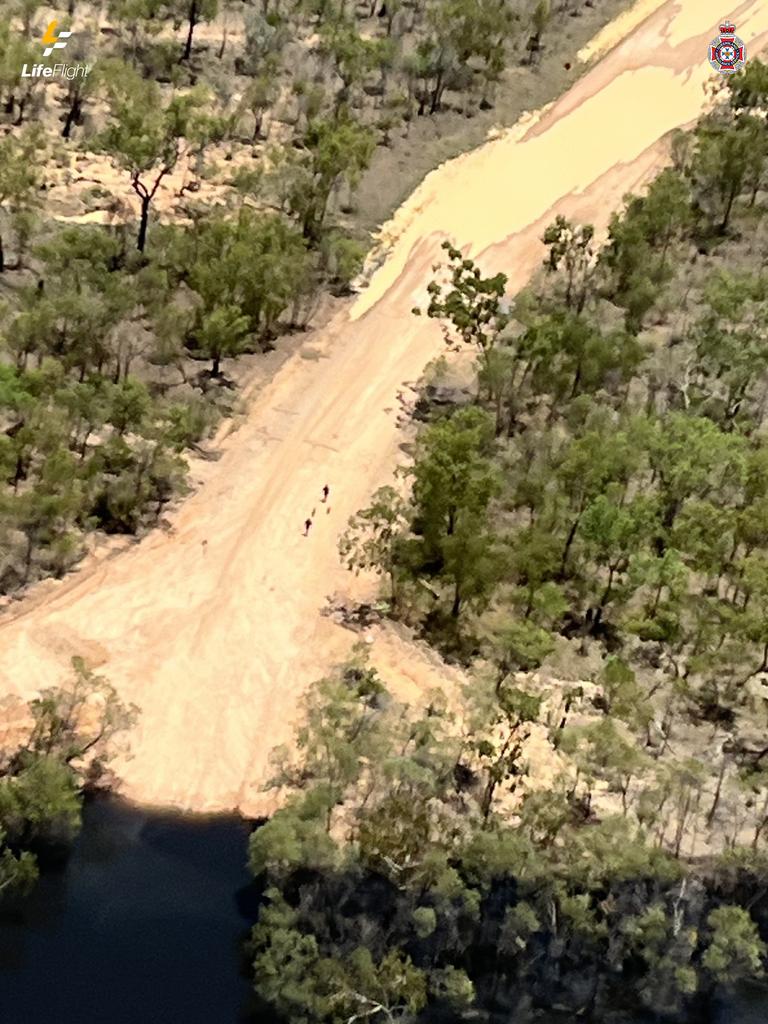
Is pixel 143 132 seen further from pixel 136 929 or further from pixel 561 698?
pixel 136 929

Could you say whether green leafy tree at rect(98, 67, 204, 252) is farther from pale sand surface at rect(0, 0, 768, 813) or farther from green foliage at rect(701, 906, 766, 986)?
green foliage at rect(701, 906, 766, 986)

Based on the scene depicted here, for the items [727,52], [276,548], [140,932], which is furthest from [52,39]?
[140,932]

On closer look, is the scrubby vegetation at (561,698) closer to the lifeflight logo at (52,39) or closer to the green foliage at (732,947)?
the green foliage at (732,947)

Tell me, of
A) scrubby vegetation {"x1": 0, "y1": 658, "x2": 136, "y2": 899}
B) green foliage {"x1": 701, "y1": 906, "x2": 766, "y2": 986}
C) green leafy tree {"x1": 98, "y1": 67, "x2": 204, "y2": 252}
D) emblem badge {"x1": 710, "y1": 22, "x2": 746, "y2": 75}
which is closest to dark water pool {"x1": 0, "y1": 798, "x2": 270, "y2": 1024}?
scrubby vegetation {"x1": 0, "y1": 658, "x2": 136, "y2": 899}

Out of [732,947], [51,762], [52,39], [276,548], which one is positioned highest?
[52,39]

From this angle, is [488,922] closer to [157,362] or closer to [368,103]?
[157,362]

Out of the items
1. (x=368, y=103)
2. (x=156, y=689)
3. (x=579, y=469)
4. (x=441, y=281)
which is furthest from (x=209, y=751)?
(x=368, y=103)
